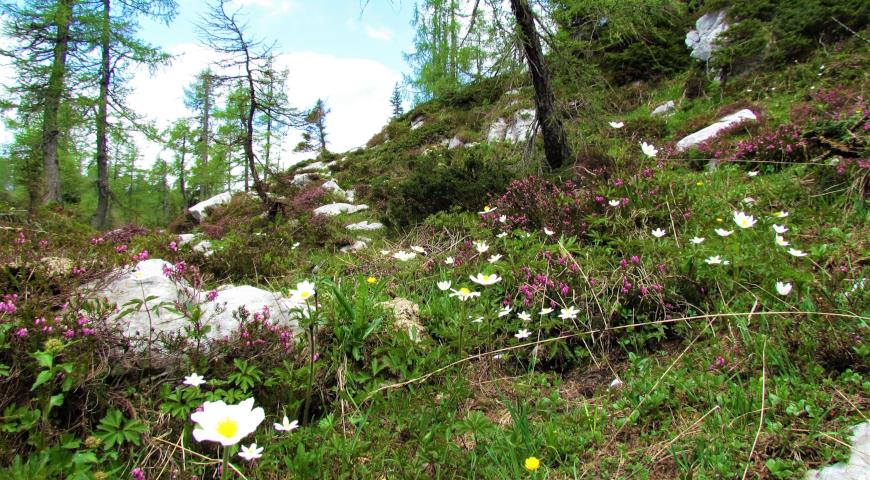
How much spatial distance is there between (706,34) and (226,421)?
12590mm

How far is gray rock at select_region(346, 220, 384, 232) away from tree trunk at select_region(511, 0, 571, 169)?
2893 millimetres

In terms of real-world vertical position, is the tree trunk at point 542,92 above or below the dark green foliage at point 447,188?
above

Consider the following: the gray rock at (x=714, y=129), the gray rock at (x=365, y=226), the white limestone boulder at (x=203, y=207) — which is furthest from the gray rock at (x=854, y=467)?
the white limestone boulder at (x=203, y=207)

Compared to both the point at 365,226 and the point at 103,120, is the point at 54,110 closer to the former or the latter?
the point at 103,120

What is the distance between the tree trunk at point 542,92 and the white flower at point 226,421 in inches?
183

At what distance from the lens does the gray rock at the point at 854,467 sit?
103cm

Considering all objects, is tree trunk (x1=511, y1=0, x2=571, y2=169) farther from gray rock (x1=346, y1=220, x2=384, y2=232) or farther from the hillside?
gray rock (x1=346, y1=220, x2=384, y2=232)

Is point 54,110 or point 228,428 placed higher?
point 54,110

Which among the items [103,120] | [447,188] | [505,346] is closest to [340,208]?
[447,188]

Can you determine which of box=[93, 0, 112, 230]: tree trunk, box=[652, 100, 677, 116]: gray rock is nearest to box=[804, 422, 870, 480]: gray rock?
box=[652, 100, 677, 116]: gray rock

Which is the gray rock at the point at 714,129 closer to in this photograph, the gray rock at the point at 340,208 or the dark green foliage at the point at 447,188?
the dark green foliage at the point at 447,188

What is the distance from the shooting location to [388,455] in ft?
4.87

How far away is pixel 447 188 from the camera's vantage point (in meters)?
5.41

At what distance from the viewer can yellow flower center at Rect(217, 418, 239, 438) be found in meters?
0.82
